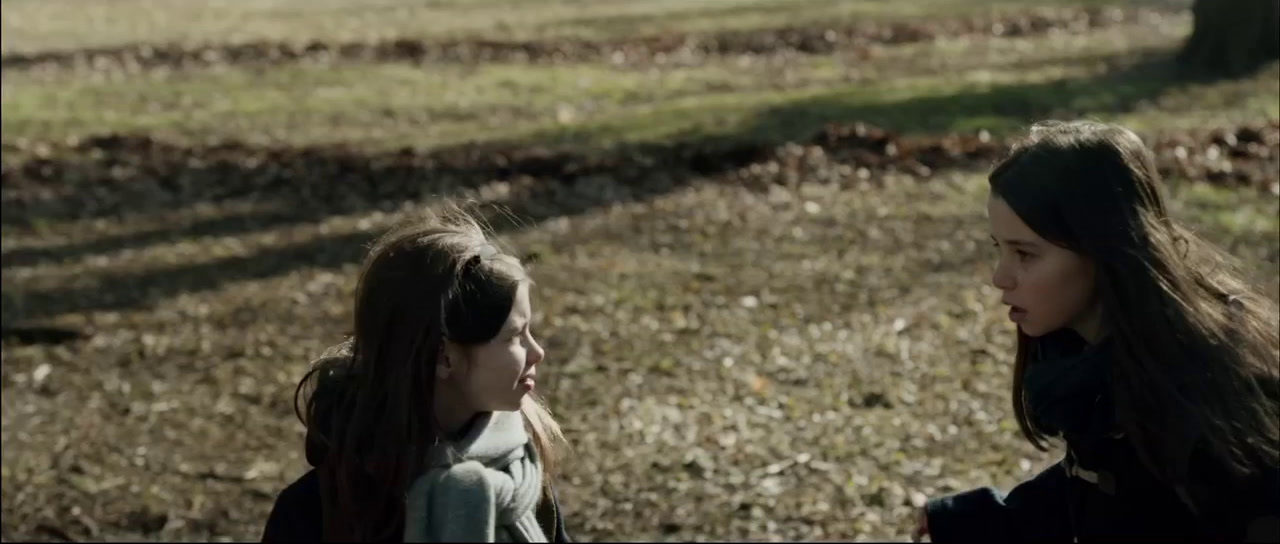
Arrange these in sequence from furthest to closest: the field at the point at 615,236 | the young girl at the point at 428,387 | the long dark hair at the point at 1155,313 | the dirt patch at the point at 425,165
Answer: the dirt patch at the point at 425,165 < the field at the point at 615,236 < the long dark hair at the point at 1155,313 < the young girl at the point at 428,387

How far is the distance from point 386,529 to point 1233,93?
10488mm

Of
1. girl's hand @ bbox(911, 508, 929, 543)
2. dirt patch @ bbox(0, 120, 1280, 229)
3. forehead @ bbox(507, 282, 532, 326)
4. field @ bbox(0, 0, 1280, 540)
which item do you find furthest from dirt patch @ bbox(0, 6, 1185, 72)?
forehead @ bbox(507, 282, 532, 326)

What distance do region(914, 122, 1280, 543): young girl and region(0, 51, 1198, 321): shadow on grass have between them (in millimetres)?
6671

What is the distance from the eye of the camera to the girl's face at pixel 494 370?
9.83ft

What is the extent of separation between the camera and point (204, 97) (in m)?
14.7

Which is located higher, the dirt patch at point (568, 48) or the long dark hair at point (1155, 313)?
the long dark hair at point (1155, 313)

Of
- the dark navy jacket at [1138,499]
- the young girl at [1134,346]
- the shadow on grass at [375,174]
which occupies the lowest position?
the shadow on grass at [375,174]

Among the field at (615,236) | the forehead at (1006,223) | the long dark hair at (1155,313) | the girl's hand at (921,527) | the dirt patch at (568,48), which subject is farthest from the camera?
the dirt patch at (568,48)

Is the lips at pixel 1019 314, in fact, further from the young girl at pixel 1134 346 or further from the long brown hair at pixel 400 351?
the long brown hair at pixel 400 351

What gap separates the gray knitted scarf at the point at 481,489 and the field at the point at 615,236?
1593 mm

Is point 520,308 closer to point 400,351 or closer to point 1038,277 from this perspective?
point 400,351

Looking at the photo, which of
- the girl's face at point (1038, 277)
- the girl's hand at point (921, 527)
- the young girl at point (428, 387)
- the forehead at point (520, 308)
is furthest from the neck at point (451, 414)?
the girl's hand at point (921, 527)

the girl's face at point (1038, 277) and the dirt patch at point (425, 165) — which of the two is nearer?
the girl's face at point (1038, 277)

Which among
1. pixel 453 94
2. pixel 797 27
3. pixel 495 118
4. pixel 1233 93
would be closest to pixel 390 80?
pixel 453 94
